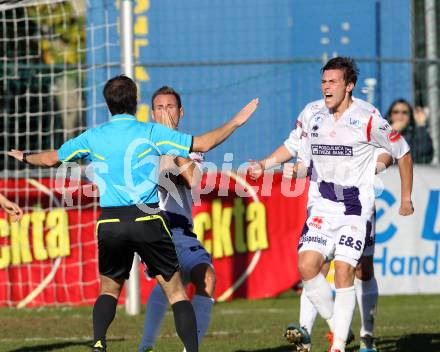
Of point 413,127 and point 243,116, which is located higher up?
point 413,127

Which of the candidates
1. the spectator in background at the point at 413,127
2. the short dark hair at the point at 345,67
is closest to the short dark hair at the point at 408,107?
the spectator in background at the point at 413,127

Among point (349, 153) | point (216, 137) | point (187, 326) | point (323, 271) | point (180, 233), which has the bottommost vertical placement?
point (187, 326)

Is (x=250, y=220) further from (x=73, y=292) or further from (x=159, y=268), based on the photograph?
(x=159, y=268)

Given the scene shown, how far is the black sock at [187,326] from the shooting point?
805cm

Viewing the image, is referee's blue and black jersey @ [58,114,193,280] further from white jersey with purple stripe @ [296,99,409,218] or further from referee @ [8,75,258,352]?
white jersey with purple stripe @ [296,99,409,218]

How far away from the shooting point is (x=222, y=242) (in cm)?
1440

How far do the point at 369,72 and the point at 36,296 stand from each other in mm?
5136

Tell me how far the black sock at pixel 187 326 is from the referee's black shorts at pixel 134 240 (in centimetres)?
25

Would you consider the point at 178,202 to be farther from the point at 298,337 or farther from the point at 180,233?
the point at 298,337

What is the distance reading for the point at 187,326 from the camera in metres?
8.06

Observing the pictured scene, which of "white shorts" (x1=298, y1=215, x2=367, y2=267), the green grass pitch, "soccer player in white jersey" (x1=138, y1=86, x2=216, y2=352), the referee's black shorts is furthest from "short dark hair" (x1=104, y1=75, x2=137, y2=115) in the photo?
the green grass pitch

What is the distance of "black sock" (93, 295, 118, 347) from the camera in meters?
8.05

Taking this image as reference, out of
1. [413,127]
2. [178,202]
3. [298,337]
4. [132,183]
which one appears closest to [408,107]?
[413,127]

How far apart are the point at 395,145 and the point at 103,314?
271 cm
